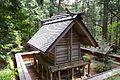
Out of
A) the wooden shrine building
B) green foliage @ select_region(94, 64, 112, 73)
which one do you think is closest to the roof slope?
the wooden shrine building

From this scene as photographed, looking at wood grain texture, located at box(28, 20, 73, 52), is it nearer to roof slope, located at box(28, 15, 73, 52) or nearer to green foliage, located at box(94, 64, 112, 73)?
roof slope, located at box(28, 15, 73, 52)

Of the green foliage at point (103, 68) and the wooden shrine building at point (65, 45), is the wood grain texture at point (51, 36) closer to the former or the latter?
the wooden shrine building at point (65, 45)

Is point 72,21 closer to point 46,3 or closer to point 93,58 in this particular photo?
point 93,58

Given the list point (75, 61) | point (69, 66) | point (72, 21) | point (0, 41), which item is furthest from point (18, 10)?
point (75, 61)

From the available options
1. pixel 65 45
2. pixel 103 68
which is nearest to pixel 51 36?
pixel 65 45

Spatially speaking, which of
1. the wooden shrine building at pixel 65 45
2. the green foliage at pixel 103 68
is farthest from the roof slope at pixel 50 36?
the green foliage at pixel 103 68

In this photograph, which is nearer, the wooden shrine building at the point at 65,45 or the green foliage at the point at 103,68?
the wooden shrine building at the point at 65,45

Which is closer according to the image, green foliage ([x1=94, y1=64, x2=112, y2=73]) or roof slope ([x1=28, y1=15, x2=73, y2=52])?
roof slope ([x1=28, y1=15, x2=73, y2=52])

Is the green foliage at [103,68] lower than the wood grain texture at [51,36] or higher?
lower

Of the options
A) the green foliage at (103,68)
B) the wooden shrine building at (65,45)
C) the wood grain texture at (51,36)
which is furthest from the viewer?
the green foliage at (103,68)

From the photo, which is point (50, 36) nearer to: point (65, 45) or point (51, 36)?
point (51, 36)

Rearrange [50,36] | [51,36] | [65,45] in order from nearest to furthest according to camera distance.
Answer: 1. [51,36]
2. [50,36]
3. [65,45]

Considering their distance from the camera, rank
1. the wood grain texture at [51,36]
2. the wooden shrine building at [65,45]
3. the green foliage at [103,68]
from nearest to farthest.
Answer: the wood grain texture at [51,36], the wooden shrine building at [65,45], the green foliage at [103,68]

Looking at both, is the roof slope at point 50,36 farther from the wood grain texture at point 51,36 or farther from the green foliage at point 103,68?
the green foliage at point 103,68
